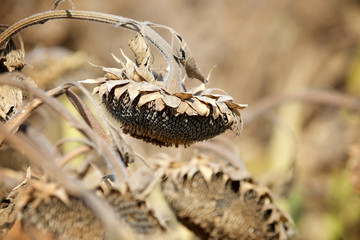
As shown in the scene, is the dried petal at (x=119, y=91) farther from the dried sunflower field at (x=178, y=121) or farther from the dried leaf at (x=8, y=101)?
the dried leaf at (x=8, y=101)

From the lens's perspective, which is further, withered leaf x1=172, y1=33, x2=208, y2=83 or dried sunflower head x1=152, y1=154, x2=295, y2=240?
dried sunflower head x1=152, y1=154, x2=295, y2=240

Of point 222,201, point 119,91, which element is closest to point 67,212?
point 119,91

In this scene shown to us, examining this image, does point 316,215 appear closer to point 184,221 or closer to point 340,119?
point 340,119

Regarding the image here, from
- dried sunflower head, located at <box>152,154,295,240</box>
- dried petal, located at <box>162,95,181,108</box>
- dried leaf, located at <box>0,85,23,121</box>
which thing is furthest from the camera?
dried sunflower head, located at <box>152,154,295,240</box>

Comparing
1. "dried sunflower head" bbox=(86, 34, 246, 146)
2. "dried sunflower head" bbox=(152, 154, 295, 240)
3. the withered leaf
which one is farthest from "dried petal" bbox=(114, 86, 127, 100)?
"dried sunflower head" bbox=(152, 154, 295, 240)

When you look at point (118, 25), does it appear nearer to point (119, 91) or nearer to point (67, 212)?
point (119, 91)

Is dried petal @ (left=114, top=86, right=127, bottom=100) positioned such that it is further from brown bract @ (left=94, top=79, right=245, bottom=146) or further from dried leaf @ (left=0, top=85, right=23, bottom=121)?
dried leaf @ (left=0, top=85, right=23, bottom=121)

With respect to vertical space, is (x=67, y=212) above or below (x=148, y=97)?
below
